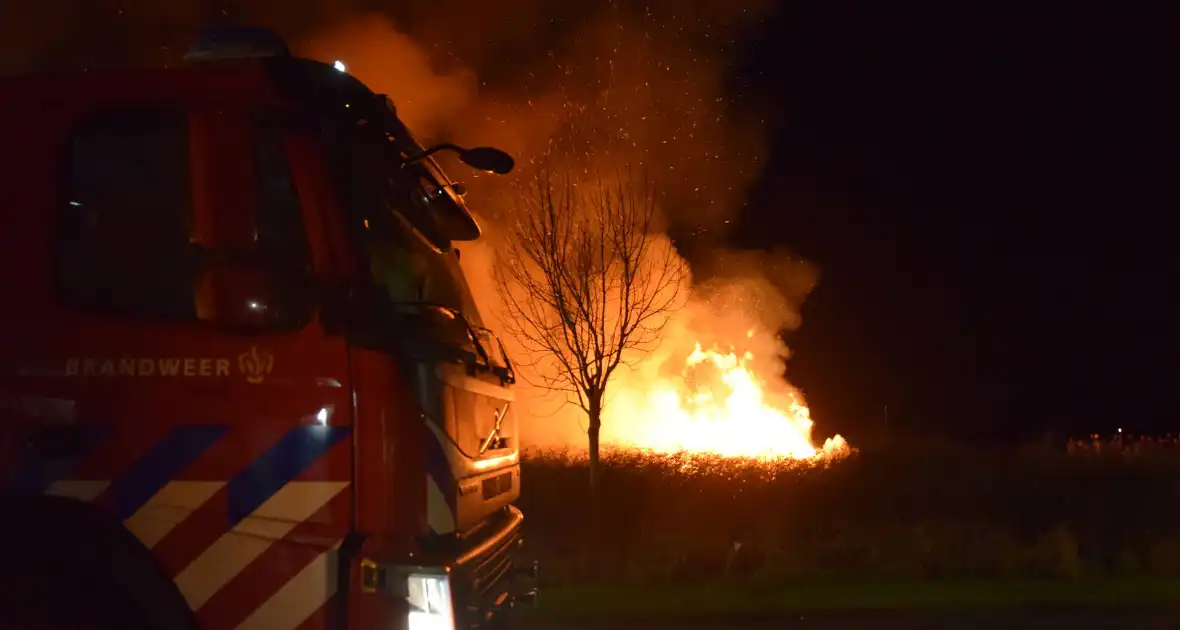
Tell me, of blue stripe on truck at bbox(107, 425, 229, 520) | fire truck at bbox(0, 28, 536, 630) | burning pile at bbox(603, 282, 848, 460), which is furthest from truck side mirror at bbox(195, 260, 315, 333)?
burning pile at bbox(603, 282, 848, 460)

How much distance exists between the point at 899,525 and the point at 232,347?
9526 mm

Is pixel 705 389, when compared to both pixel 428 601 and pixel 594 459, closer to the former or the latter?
pixel 594 459

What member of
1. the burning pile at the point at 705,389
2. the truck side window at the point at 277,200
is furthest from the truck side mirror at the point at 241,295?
the burning pile at the point at 705,389

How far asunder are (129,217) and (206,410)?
2.05 feet

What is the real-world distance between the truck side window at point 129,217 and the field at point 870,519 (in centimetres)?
625

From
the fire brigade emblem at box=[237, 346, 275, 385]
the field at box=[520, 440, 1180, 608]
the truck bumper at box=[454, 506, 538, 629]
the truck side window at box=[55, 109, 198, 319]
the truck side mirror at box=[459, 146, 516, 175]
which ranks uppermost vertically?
the truck side mirror at box=[459, 146, 516, 175]

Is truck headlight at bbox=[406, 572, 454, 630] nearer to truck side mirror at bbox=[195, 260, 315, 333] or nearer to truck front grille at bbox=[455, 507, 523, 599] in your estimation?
truck front grille at bbox=[455, 507, 523, 599]

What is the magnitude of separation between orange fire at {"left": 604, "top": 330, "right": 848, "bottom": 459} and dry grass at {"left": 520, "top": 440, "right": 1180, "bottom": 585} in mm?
7534

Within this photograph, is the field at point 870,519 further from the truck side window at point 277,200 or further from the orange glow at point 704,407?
the orange glow at point 704,407

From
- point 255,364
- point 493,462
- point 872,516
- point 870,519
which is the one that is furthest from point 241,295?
point 872,516

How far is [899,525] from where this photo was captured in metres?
10.8

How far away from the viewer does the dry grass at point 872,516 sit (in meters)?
9.26

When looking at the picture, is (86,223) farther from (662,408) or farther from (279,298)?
(662,408)

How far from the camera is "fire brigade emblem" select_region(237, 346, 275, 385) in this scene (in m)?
2.65
